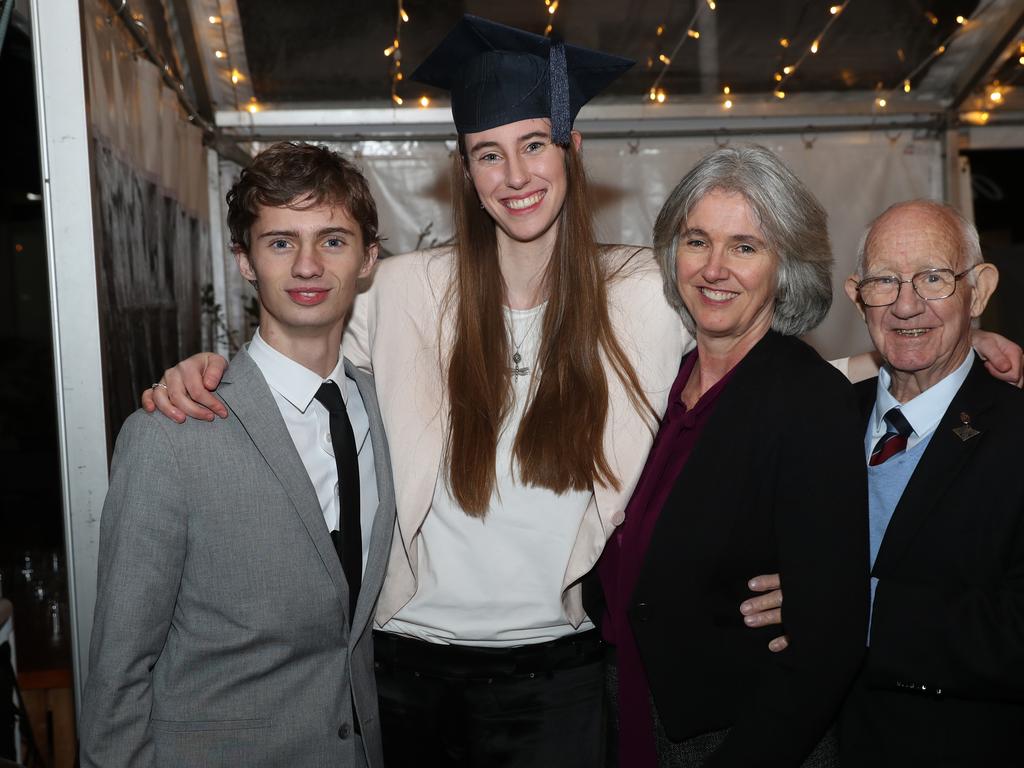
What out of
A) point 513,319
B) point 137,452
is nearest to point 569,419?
point 513,319

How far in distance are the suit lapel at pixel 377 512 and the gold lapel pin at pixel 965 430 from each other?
1.09 metres

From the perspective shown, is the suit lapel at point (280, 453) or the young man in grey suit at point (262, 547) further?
the suit lapel at point (280, 453)

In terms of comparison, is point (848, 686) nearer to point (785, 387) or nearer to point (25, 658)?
Answer: point (785, 387)

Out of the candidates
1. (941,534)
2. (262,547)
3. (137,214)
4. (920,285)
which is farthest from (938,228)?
(137,214)

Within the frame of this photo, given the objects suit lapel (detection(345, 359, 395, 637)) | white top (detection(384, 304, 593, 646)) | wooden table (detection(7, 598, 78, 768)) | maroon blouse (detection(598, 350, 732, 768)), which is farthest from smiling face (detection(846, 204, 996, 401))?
wooden table (detection(7, 598, 78, 768))

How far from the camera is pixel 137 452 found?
1.57m

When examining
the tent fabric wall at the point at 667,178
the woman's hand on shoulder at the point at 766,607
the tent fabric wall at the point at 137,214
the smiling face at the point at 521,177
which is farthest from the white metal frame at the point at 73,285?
the tent fabric wall at the point at 667,178

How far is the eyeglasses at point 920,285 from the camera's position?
67.7 inches

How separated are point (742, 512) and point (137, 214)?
2.23 meters

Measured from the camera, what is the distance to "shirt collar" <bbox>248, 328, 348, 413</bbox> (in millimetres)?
1781

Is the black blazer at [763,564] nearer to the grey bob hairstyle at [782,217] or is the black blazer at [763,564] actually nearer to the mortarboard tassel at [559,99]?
the grey bob hairstyle at [782,217]

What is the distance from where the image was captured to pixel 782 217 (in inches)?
68.4

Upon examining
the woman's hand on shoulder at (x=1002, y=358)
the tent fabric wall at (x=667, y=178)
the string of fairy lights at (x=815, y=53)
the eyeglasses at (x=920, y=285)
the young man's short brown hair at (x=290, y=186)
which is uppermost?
the string of fairy lights at (x=815, y=53)

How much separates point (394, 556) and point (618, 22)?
123 inches
